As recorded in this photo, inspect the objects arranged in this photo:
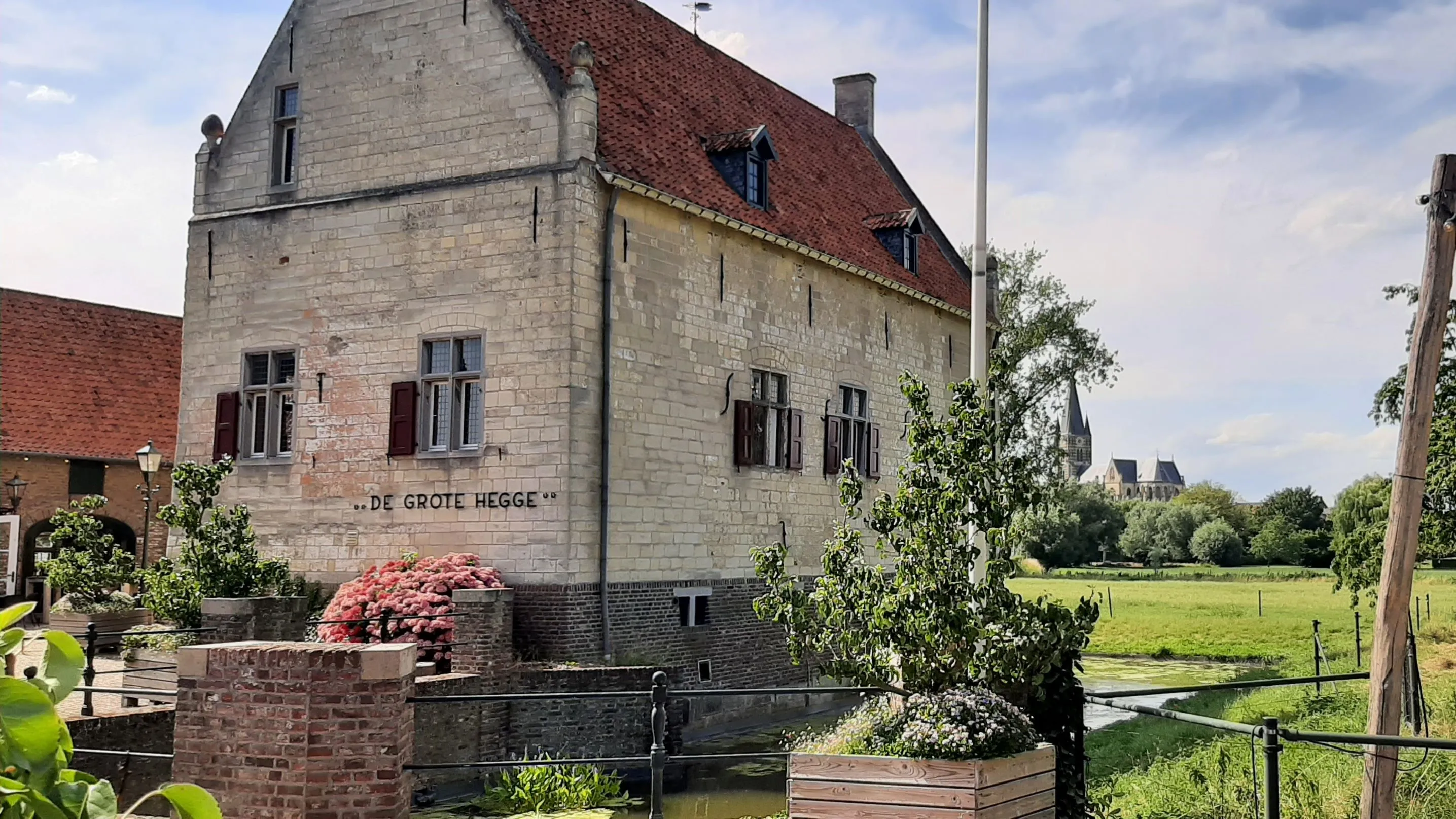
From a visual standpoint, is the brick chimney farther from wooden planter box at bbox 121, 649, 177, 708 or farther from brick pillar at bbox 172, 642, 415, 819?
brick pillar at bbox 172, 642, 415, 819

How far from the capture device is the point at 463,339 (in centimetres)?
1719

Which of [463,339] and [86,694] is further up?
[463,339]

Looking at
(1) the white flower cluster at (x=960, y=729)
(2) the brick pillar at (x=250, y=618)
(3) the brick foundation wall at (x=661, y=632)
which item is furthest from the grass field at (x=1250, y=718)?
(2) the brick pillar at (x=250, y=618)

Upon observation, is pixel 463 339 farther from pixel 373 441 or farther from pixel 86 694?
pixel 86 694

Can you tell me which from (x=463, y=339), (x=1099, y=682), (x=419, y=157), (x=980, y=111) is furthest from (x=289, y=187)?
(x=1099, y=682)

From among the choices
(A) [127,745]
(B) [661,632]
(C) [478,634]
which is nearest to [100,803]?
(A) [127,745]

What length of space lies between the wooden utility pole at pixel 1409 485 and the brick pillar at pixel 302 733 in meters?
6.86

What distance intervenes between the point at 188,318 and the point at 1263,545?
79135 mm

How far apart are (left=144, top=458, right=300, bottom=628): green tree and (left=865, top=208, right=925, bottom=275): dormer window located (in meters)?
13.1

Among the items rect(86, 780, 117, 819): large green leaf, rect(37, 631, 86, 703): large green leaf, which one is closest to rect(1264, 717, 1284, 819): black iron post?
rect(86, 780, 117, 819): large green leaf

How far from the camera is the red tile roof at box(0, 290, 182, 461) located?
26359 mm

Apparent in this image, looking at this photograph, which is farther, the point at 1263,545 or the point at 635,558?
the point at 1263,545

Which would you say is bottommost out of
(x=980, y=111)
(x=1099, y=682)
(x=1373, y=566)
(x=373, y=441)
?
(x=1099, y=682)

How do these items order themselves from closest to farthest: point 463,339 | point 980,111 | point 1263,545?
point 980,111 → point 463,339 → point 1263,545
